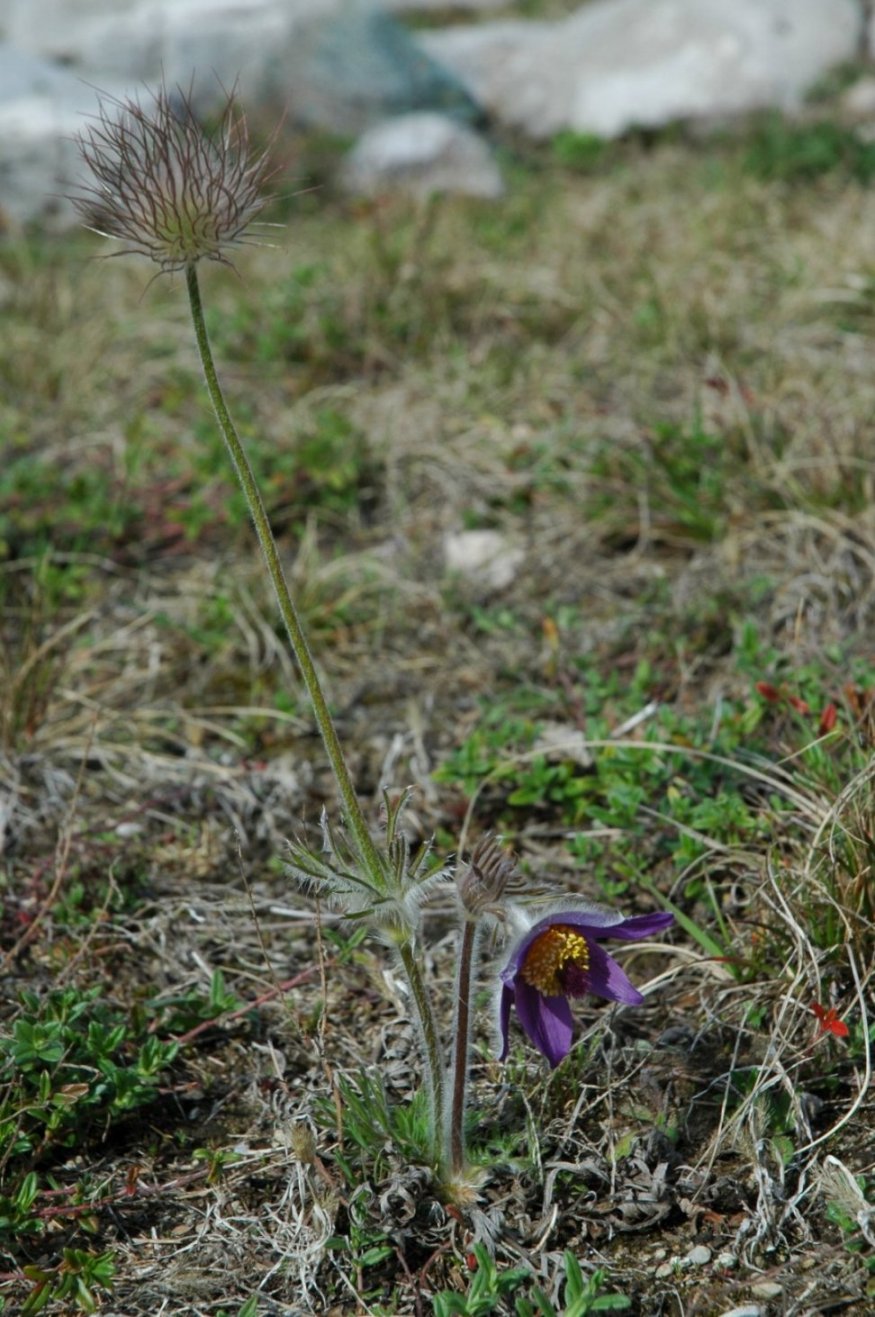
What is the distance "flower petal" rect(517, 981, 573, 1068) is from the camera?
158cm

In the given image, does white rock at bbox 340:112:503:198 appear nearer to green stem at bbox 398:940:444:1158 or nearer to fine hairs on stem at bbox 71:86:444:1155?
fine hairs on stem at bbox 71:86:444:1155

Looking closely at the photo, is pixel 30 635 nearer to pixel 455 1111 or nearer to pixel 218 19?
pixel 455 1111

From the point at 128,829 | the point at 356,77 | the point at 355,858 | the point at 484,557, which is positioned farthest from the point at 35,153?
the point at 355,858

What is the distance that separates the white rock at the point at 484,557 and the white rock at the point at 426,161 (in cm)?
282

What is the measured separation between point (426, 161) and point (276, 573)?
485 centimetres

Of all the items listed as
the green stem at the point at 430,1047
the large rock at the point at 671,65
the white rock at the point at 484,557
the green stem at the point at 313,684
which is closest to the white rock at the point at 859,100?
the large rock at the point at 671,65

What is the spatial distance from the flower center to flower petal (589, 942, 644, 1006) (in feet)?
0.15

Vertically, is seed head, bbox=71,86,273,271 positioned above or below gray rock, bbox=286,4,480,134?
below

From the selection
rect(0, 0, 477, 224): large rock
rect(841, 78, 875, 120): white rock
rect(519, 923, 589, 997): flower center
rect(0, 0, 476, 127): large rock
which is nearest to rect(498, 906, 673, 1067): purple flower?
rect(519, 923, 589, 997): flower center

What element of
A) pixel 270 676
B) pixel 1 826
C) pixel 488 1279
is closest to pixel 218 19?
pixel 270 676

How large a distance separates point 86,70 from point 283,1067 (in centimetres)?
675

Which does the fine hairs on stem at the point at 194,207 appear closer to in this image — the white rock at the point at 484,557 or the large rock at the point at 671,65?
the white rock at the point at 484,557

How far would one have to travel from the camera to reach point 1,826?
2.37 meters

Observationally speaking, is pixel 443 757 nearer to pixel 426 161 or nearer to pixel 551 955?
pixel 551 955
